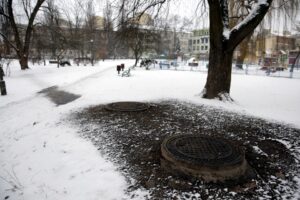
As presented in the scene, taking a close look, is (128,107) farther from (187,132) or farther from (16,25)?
(16,25)

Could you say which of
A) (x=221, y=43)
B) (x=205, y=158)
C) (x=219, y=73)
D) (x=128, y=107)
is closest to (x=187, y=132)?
(x=205, y=158)

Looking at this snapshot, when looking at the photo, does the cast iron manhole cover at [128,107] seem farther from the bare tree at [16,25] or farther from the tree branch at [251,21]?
the bare tree at [16,25]

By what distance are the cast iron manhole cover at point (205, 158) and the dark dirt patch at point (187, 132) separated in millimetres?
136

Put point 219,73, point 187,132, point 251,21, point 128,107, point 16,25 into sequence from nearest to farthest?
point 187,132 < point 128,107 < point 251,21 < point 219,73 < point 16,25

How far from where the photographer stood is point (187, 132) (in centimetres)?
541

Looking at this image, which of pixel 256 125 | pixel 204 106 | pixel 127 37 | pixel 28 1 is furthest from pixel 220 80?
pixel 28 1

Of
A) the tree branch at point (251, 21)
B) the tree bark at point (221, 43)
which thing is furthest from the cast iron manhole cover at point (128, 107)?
the tree branch at point (251, 21)

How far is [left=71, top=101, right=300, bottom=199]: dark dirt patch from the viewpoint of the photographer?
3.25m

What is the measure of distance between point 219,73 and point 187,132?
3942 mm

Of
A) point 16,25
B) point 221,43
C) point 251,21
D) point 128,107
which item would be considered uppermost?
point 16,25

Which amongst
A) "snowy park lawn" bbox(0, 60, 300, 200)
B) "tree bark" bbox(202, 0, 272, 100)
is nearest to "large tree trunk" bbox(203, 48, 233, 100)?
"tree bark" bbox(202, 0, 272, 100)

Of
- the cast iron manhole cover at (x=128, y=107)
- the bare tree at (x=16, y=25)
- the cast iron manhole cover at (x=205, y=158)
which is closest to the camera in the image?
the cast iron manhole cover at (x=205, y=158)

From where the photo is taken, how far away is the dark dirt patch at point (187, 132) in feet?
10.7

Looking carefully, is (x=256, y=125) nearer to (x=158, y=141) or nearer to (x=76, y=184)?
(x=158, y=141)
